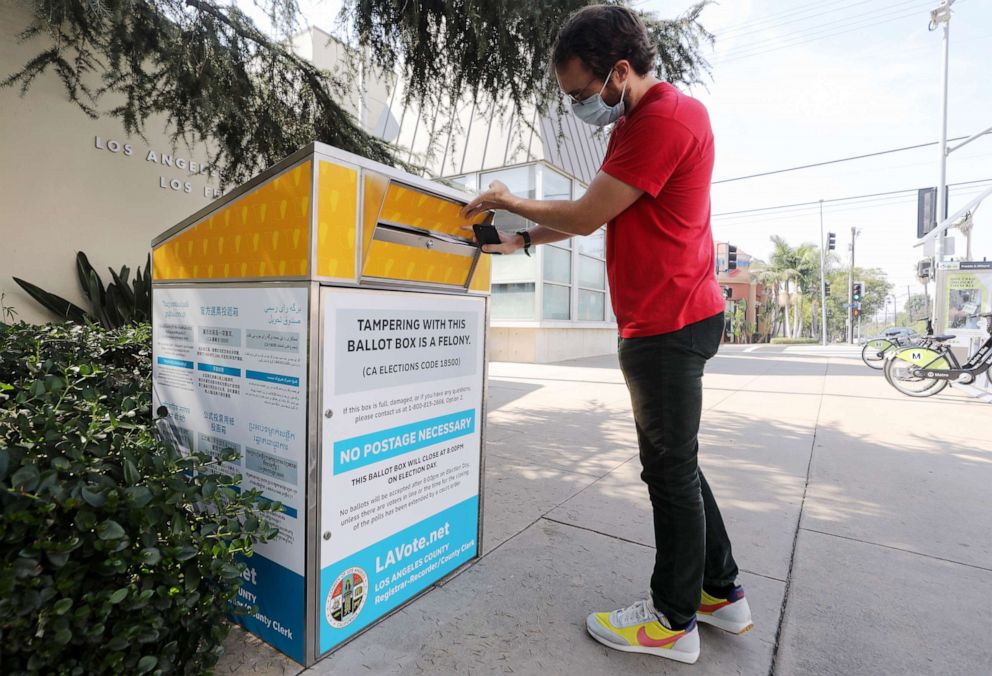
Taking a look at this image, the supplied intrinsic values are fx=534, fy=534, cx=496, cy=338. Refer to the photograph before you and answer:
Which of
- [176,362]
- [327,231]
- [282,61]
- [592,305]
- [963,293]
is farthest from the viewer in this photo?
[592,305]

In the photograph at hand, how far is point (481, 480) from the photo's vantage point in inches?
90.7

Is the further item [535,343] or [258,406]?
[535,343]

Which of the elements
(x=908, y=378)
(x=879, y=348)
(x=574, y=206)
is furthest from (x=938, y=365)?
(x=574, y=206)

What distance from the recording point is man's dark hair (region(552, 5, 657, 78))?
5.32 feet

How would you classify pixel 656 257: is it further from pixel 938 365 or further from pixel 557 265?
pixel 557 265

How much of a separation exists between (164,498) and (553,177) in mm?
12634

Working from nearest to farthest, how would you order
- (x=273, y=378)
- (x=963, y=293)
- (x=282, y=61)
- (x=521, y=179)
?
(x=273, y=378)
(x=282, y=61)
(x=963, y=293)
(x=521, y=179)

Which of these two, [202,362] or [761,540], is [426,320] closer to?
[202,362]

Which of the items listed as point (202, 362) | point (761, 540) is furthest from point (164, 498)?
point (761, 540)

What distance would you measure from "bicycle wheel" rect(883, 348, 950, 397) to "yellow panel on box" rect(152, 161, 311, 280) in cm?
889

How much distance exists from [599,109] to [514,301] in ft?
37.4

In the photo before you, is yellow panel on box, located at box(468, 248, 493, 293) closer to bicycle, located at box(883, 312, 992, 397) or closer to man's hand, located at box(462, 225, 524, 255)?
man's hand, located at box(462, 225, 524, 255)

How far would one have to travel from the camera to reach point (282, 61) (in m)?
4.28

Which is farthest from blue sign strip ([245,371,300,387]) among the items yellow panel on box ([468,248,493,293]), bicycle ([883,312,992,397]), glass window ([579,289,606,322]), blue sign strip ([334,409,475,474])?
glass window ([579,289,606,322])
